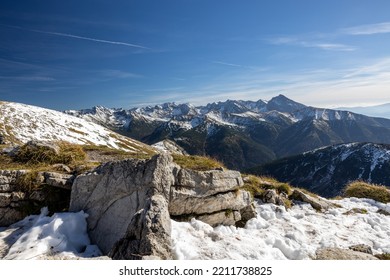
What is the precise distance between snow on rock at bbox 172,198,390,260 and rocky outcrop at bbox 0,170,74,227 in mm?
4940

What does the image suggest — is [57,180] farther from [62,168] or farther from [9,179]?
[9,179]

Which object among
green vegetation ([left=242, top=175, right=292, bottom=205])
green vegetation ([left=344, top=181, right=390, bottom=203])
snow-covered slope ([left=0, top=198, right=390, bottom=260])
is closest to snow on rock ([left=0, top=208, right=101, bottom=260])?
snow-covered slope ([left=0, top=198, right=390, bottom=260])

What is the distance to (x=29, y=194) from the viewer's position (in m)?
11.6

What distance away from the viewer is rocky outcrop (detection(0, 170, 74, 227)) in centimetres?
1123

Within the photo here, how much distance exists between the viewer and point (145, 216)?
8484 millimetres

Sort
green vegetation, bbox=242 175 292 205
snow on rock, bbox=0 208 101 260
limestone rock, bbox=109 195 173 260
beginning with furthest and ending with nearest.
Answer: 1. green vegetation, bbox=242 175 292 205
2. snow on rock, bbox=0 208 101 260
3. limestone rock, bbox=109 195 173 260

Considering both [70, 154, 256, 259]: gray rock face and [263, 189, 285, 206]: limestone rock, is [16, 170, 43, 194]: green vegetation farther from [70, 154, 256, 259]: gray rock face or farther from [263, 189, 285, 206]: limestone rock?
[263, 189, 285, 206]: limestone rock

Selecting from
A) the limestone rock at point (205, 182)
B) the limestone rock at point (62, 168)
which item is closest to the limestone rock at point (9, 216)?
the limestone rock at point (62, 168)

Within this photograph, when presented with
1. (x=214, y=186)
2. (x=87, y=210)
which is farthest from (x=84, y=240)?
(x=214, y=186)

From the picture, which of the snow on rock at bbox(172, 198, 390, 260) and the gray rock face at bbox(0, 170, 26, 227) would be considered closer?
the snow on rock at bbox(172, 198, 390, 260)

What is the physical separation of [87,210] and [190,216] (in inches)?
155

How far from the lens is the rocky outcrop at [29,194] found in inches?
442

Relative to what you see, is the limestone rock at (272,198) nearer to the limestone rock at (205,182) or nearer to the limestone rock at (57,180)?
the limestone rock at (205,182)

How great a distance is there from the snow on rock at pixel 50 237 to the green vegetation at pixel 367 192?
19.4 m
